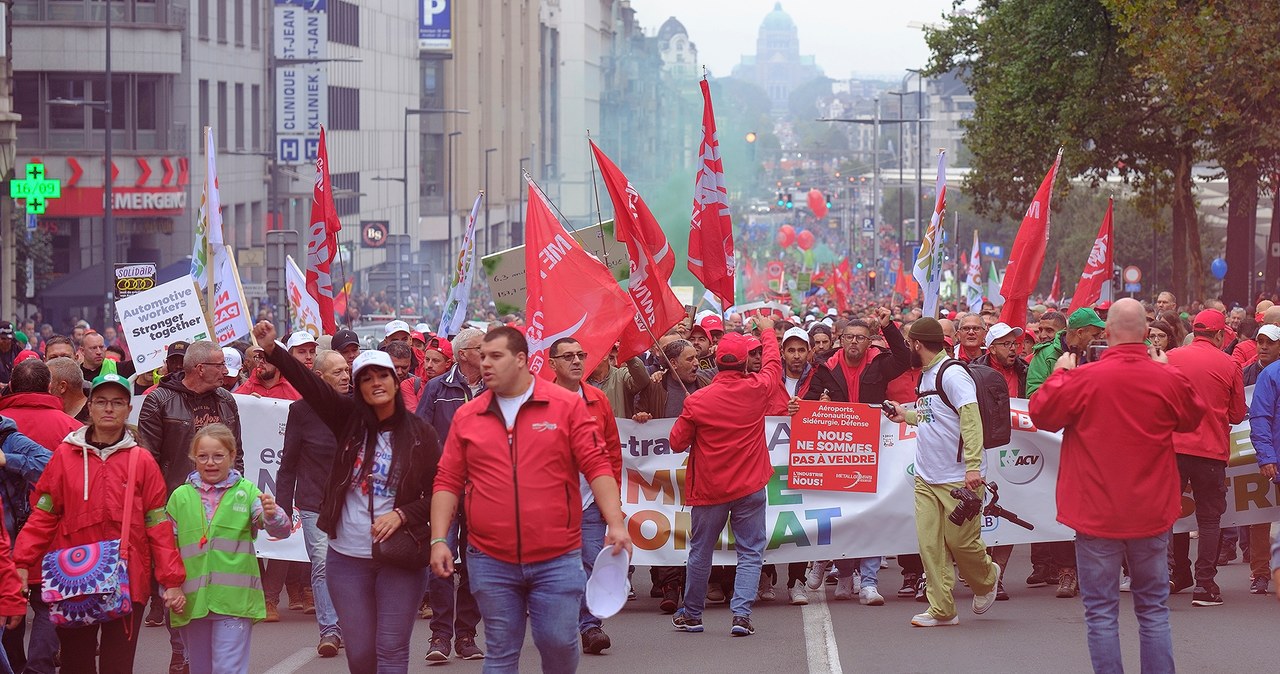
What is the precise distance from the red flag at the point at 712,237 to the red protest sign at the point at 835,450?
220 cm

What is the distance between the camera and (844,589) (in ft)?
39.4

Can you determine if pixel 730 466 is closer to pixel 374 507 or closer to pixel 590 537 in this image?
pixel 590 537

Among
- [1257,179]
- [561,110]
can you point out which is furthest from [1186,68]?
[561,110]

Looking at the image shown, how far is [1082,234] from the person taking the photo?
7069 centimetres

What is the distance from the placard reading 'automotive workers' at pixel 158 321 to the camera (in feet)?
44.0

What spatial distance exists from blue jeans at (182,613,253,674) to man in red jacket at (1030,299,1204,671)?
11.5ft

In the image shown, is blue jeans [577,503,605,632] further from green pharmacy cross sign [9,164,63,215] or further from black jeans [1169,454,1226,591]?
green pharmacy cross sign [9,164,63,215]

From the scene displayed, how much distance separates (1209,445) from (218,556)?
20.2 ft

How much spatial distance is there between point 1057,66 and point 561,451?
27.4 m

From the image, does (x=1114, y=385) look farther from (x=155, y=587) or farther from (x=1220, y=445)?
(x=155, y=587)

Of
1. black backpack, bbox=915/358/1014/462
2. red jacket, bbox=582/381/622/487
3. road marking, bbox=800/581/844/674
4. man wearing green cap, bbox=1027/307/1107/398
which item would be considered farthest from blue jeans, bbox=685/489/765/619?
man wearing green cap, bbox=1027/307/1107/398

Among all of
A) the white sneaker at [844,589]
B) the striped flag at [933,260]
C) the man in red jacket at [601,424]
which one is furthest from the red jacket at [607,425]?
the striped flag at [933,260]

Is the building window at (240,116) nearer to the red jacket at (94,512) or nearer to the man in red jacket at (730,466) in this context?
the man in red jacket at (730,466)

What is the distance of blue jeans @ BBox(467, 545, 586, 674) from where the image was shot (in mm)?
6984
